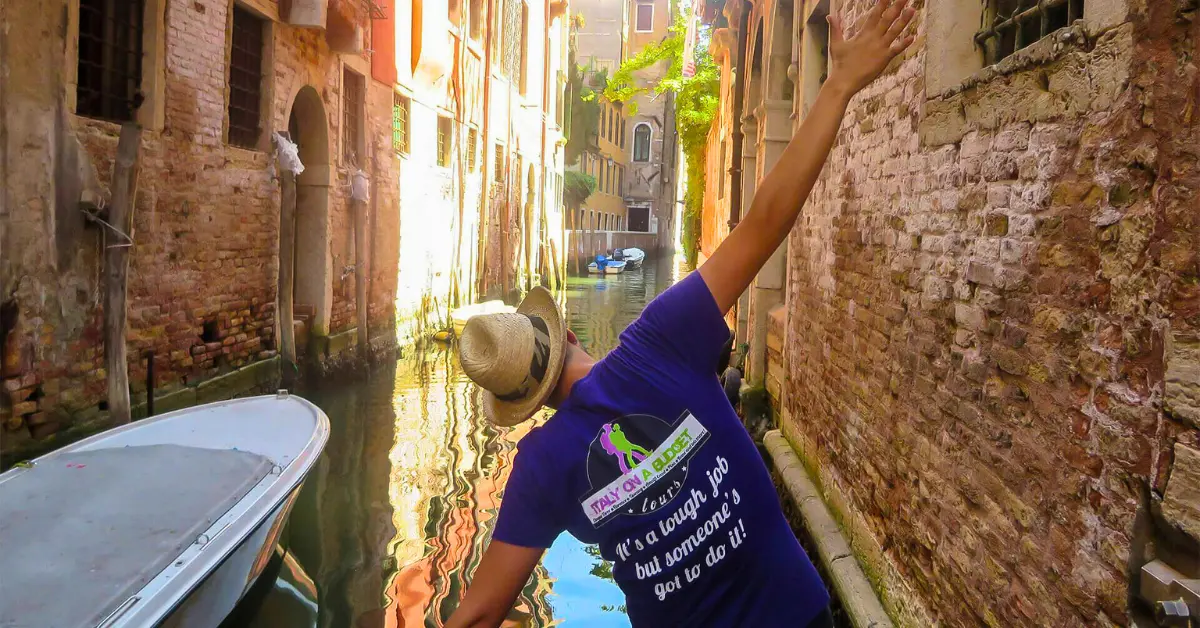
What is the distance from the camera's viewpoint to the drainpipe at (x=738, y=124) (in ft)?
37.2

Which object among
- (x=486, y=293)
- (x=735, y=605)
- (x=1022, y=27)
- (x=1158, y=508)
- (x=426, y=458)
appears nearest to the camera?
(x=735, y=605)

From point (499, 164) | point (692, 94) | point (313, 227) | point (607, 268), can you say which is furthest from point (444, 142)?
point (607, 268)

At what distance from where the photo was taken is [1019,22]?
3.13 m

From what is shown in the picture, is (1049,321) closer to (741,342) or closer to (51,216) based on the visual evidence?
(51,216)

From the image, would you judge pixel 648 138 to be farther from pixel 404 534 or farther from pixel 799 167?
pixel 799 167

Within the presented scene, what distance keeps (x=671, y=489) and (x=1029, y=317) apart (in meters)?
1.52

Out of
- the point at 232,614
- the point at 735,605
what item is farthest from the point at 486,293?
the point at 735,605

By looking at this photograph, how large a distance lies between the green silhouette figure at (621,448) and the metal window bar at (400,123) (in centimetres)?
1173

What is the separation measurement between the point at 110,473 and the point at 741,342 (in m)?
6.39

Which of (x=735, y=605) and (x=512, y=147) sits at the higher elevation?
(x=512, y=147)

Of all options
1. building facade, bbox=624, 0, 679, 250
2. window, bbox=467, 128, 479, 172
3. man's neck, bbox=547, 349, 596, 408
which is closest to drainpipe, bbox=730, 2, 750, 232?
window, bbox=467, 128, 479, 172

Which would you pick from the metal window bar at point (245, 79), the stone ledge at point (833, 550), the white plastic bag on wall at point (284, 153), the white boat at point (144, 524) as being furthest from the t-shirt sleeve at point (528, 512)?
the white plastic bag on wall at point (284, 153)

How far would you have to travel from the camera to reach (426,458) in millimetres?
7609

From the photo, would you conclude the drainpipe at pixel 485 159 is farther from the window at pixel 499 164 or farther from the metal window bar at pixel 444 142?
the metal window bar at pixel 444 142
